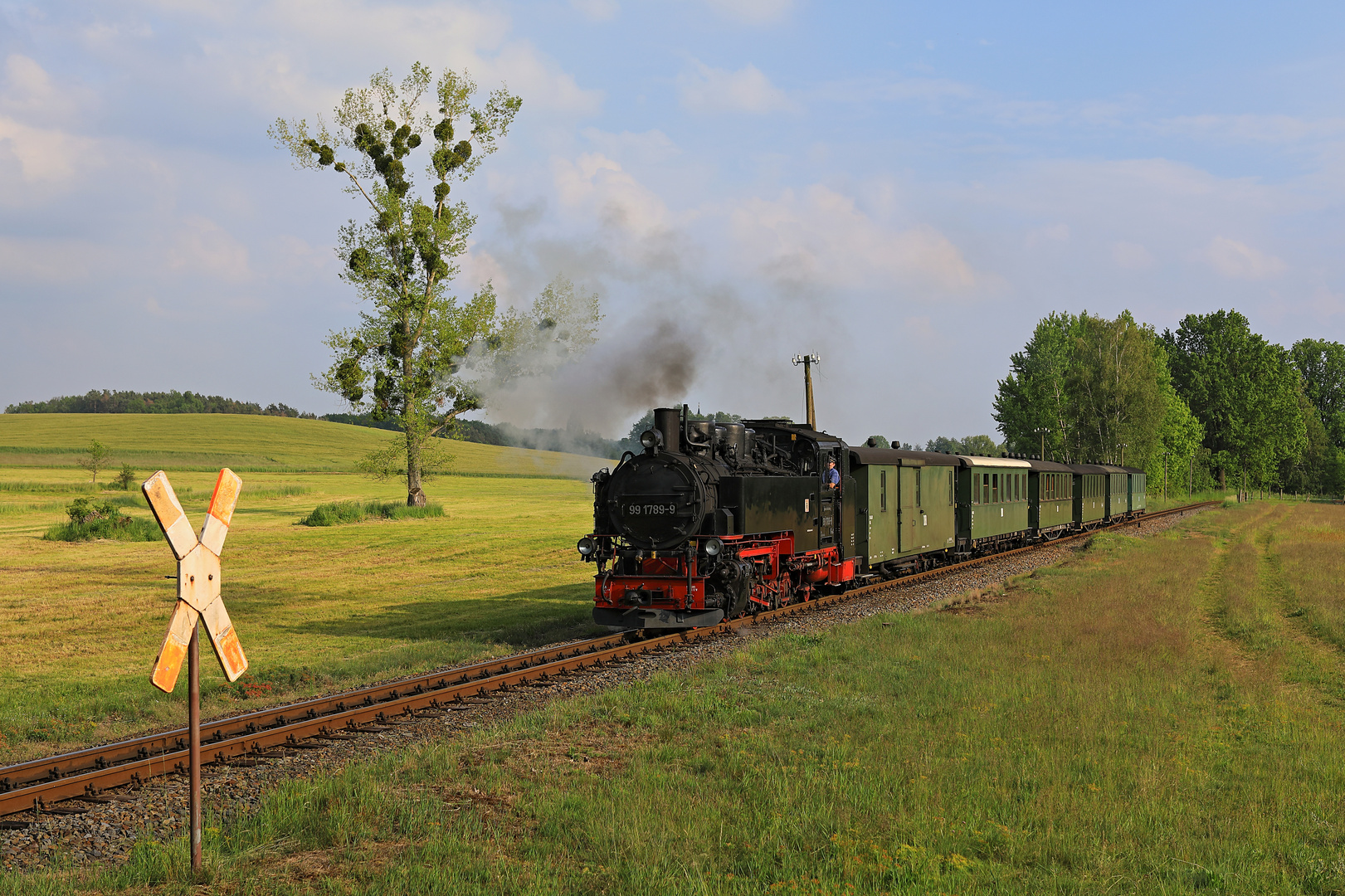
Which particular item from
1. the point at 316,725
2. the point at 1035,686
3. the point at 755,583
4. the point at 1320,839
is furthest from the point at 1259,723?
the point at 316,725

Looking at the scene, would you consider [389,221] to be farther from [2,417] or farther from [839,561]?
[2,417]

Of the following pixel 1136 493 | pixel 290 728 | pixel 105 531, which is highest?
pixel 1136 493

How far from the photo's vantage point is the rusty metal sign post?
17.4 ft

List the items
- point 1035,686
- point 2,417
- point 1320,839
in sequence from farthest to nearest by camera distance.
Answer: point 2,417 < point 1035,686 < point 1320,839

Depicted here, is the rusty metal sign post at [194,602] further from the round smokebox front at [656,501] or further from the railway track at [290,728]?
the round smokebox front at [656,501]

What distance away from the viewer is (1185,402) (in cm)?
8956

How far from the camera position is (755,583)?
16203 mm

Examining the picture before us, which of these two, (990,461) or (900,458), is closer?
(900,458)

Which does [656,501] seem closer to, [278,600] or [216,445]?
[278,600]

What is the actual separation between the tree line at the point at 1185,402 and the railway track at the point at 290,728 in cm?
5694

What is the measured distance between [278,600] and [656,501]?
35.4ft

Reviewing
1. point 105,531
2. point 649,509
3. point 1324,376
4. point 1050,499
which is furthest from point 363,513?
point 1324,376

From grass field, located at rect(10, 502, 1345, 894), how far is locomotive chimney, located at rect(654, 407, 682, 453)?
396 cm

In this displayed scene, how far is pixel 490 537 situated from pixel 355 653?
772 inches
